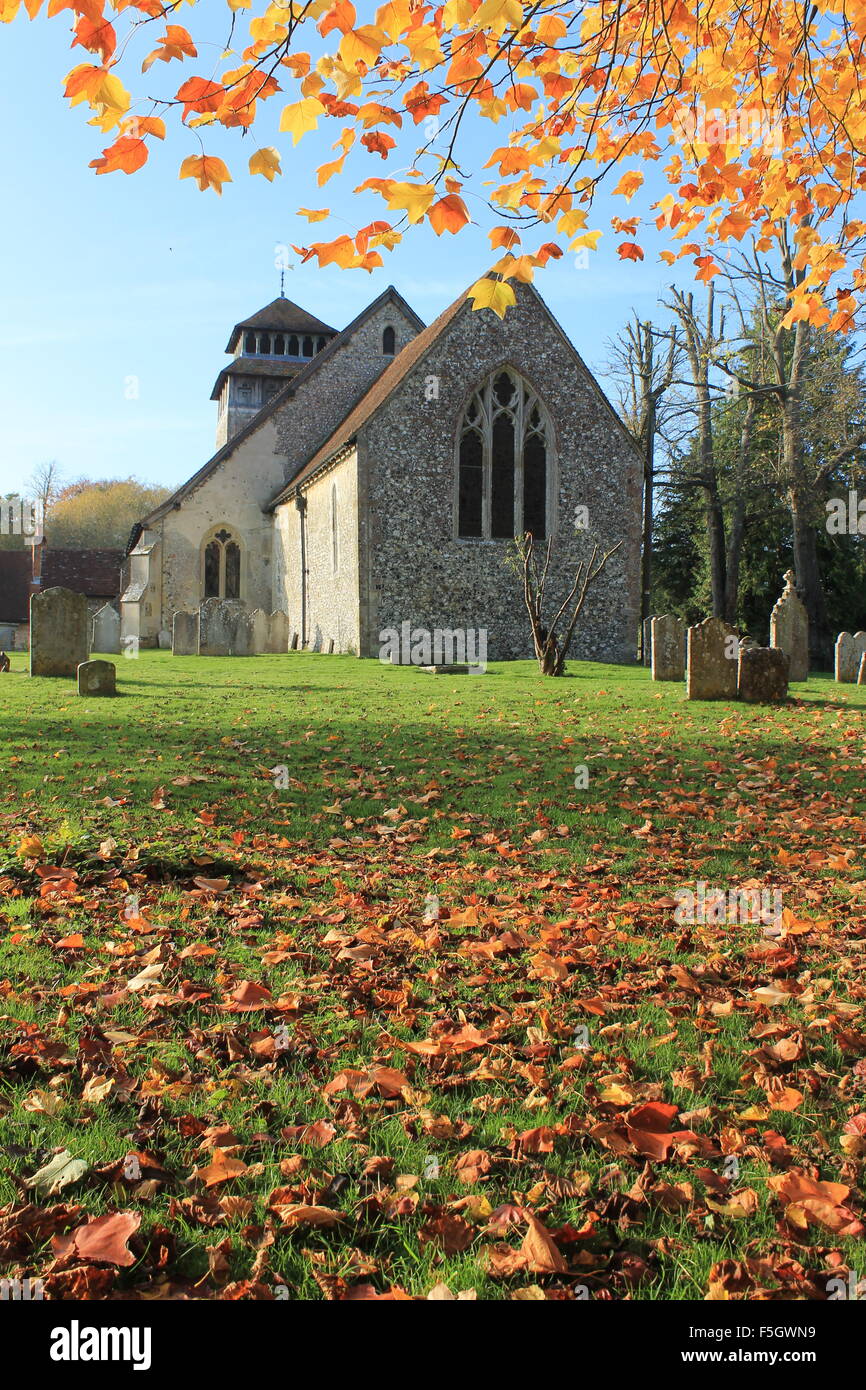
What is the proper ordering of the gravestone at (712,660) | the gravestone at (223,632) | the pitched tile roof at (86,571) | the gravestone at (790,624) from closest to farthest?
the gravestone at (712,660)
the gravestone at (790,624)
the gravestone at (223,632)
the pitched tile roof at (86,571)

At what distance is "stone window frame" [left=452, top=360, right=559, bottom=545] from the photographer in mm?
23469

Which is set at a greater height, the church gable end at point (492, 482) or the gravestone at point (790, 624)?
the church gable end at point (492, 482)

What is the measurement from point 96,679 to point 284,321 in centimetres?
3310

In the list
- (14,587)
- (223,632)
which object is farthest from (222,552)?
(14,587)

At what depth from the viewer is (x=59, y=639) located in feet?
48.2

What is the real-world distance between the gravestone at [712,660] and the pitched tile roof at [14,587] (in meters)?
35.8

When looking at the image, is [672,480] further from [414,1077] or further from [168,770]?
[414,1077]

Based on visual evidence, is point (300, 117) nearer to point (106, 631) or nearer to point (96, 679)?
point (96, 679)

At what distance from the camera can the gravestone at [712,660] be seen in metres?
12.2

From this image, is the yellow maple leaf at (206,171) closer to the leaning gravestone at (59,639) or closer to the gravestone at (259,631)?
the leaning gravestone at (59,639)

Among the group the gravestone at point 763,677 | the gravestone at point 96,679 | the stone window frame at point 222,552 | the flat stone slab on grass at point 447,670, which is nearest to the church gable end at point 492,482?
the flat stone slab on grass at point 447,670

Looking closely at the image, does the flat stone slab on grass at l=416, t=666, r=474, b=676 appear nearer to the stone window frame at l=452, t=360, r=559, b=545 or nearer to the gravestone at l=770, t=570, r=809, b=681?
the gravestone at l=770, t=570, r=809, b=681

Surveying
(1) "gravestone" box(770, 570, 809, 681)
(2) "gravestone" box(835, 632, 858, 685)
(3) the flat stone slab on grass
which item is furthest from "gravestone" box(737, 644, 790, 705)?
(3) the flat stone slab on grass
